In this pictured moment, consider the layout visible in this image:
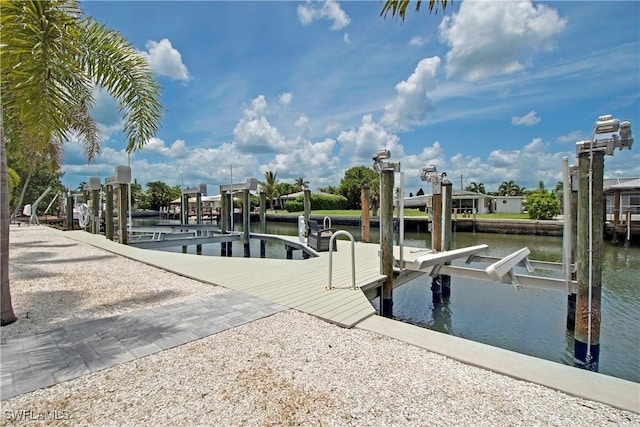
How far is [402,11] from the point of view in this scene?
3.54 m

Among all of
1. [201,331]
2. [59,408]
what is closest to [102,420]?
[59,408]

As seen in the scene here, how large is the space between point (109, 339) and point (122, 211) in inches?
364

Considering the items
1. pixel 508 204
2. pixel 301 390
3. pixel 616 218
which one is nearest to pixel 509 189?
pixel 508 204

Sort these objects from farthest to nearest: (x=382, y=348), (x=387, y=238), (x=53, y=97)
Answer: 1. (x=387, y=238)
2. (x=53, y=97)
3. (x=382, y=348)

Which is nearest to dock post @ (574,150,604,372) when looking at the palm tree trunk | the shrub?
the palm tree trunk

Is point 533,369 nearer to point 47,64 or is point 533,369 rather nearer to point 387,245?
point 387,245

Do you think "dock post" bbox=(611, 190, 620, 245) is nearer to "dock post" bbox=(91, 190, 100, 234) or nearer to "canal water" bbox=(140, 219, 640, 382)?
"canal water" bbox=(140, 219, 640, 382)

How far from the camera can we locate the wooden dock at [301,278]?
4.33 metres

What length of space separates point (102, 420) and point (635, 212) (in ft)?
107

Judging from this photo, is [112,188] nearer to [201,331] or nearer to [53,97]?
[53,97]

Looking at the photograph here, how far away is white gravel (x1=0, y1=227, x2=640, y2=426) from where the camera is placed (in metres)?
2.15

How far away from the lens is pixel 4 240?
3.75 meters

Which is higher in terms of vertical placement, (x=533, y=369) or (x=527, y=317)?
(x=533, y=369)

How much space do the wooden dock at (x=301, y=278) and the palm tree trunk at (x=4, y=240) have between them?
2554mm
